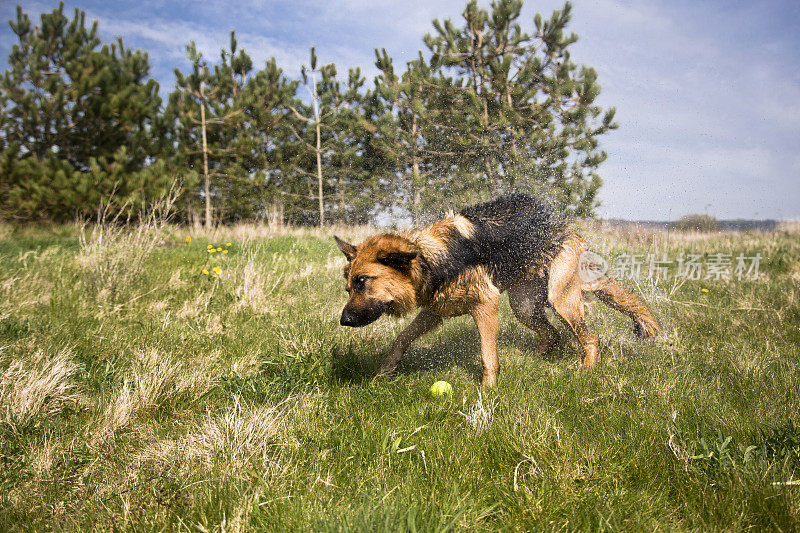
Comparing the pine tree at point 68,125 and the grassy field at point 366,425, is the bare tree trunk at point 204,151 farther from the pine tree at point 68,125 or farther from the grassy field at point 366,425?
the grassy field at point 366,425

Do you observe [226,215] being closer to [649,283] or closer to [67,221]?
[67,221]

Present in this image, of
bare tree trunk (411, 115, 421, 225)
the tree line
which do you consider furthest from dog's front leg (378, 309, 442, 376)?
bare tree trunk (411, 115, 421, 225)

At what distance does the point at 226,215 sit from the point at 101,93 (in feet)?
25.5

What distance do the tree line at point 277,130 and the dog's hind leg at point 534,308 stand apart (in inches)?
299

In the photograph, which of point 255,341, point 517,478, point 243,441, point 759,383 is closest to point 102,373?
point 255,341

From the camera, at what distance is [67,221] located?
50.5 ft

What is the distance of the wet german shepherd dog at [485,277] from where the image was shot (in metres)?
3.12

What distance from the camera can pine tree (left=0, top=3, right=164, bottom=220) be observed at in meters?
14.6

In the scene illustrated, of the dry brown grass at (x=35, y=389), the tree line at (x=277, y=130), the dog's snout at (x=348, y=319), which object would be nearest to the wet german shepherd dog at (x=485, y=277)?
the dog's snout at (x=348, y=319)

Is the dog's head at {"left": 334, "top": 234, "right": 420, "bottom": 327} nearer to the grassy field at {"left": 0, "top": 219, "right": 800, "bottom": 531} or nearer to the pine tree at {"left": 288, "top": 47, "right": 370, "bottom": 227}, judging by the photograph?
the grassy field at {"left": 0, "top": 219, "right": 800, "bottom": 531}

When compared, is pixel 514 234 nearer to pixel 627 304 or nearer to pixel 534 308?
pixel 534 308

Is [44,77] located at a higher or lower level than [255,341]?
higher

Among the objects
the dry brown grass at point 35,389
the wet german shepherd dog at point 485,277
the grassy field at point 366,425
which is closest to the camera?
the grassy field at point 366,425

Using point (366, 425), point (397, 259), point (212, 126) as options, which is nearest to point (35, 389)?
point (366, 425)
